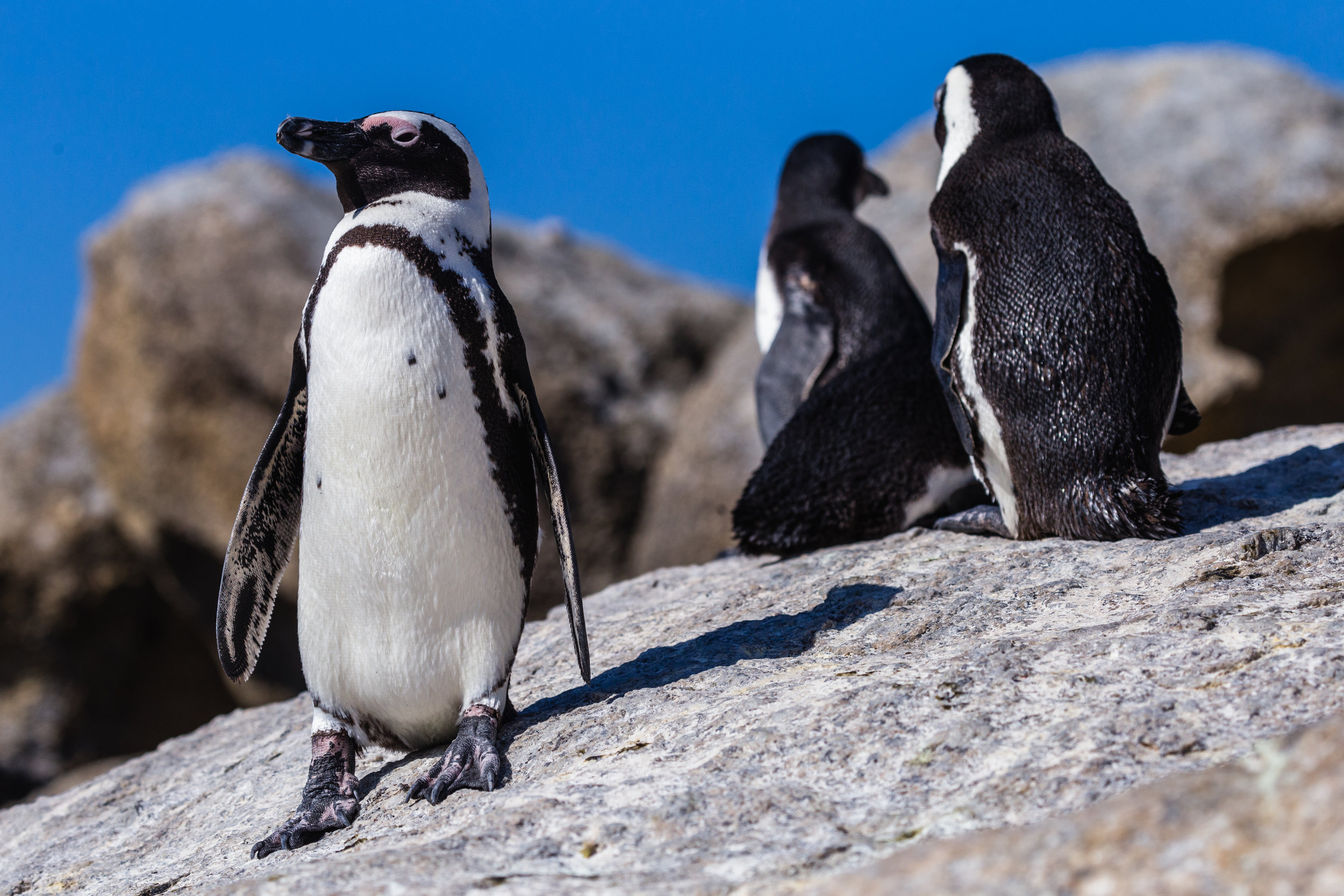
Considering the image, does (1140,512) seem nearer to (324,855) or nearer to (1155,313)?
(1155,313)

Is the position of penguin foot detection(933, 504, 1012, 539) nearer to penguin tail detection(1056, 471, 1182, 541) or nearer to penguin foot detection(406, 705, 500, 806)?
penguin tail detection(1056, 471, 1182, 541)

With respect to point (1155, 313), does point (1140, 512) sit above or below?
below

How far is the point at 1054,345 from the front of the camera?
365 centimetres

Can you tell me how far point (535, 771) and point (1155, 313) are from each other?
2355 millimetres

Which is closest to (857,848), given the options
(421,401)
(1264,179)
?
(421,401)

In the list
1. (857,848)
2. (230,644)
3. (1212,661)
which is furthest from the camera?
(230,644)

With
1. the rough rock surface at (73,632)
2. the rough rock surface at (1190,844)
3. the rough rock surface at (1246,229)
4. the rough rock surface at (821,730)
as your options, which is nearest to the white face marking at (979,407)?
the rough rock surface at (821,730)

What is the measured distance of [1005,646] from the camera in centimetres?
264

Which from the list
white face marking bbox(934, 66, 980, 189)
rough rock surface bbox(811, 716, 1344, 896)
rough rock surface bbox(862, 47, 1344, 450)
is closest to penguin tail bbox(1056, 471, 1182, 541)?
white face marking bbox(934, 66, 980, 189)

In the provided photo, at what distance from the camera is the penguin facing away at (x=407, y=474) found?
267 cm

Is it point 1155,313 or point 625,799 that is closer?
point 625,799

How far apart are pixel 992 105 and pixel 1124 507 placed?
1.52 metres

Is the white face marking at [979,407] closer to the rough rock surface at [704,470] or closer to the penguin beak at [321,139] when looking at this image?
the penguin beak at [321,139]

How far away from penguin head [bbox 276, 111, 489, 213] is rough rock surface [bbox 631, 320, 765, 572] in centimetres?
689
